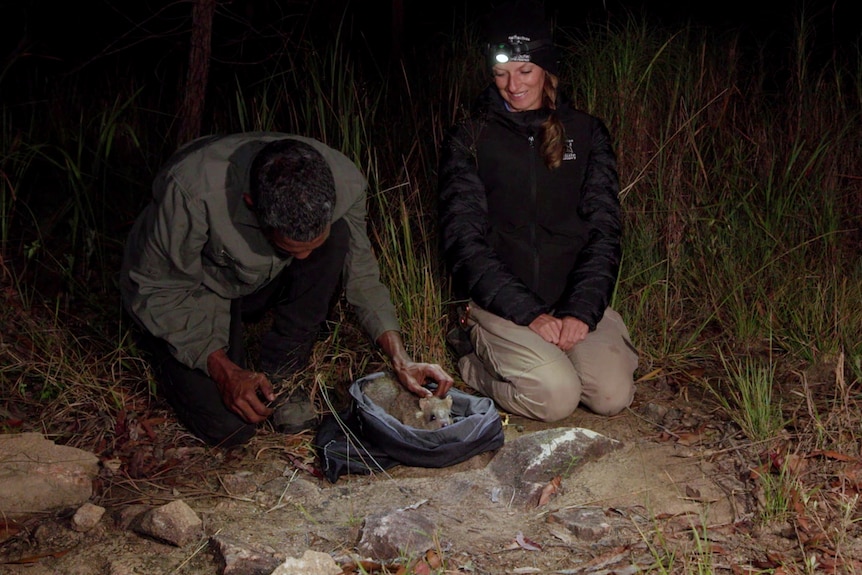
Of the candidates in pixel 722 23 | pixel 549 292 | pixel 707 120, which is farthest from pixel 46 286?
Answer: pixel 722 23

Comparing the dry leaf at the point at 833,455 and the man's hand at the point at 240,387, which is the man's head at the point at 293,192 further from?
the dry leaf at the point at 833,455

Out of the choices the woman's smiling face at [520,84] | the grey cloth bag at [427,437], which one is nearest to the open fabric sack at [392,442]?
the grey cloth bag at [427,437]

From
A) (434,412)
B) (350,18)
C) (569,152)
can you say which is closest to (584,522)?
(434,412)

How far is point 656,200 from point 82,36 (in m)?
5.73

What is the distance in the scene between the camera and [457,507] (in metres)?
3.31

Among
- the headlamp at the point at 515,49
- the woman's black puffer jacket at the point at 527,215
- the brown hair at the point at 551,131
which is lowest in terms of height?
the woman's black puffer jacket at the point at 527,215

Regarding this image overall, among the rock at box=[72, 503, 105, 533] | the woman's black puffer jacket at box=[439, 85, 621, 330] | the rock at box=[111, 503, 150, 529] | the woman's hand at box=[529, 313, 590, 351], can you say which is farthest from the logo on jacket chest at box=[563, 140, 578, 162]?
the rock at box=[72, 503, 105, 533]

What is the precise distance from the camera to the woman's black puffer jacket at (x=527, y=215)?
401 cm

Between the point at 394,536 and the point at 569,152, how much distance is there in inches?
72.1

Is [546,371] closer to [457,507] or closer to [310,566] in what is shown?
[457,507]

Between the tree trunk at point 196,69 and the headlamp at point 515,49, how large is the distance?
1548 millimetres

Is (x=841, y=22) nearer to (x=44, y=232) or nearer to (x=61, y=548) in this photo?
(x=44, y=232)

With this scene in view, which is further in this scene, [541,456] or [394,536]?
[541,456]

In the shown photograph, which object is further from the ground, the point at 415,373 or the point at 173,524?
the point at 415,373
